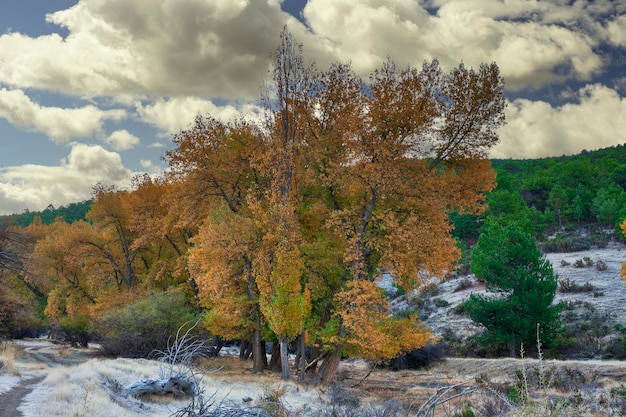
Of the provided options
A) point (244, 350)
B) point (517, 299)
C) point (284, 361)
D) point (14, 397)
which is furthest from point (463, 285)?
point (14, 397)

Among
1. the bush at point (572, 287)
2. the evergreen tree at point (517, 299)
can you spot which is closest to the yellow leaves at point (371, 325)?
the evergreen tree at point (517, 299)

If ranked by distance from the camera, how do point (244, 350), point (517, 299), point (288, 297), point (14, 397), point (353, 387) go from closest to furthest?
point (14, 397)
point (288, 297)
point (353, 387)
point (517, 299)
point (244, 350)

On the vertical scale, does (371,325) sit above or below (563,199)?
below

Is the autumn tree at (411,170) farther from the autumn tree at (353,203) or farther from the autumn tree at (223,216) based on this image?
the autumn tree at (223,216)

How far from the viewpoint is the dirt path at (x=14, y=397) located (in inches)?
397

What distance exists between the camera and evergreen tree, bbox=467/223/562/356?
27781mm

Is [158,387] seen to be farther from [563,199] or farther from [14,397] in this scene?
[563,199]

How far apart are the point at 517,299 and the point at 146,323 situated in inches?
871

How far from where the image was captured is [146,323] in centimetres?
2703

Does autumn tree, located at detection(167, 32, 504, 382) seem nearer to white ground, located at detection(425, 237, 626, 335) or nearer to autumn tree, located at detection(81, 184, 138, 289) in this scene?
autumn tree, located at detection(81, 184, 138, 289)

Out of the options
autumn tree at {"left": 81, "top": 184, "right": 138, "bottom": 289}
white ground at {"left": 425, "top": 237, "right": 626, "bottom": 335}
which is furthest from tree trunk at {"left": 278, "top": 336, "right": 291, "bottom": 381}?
white ground at {"left": 425, "top": 237, "right": 626, "bottom": 335}

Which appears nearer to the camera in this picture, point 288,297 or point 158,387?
point 158,387

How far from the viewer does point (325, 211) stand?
20.2m

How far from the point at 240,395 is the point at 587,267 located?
40.8 metres
